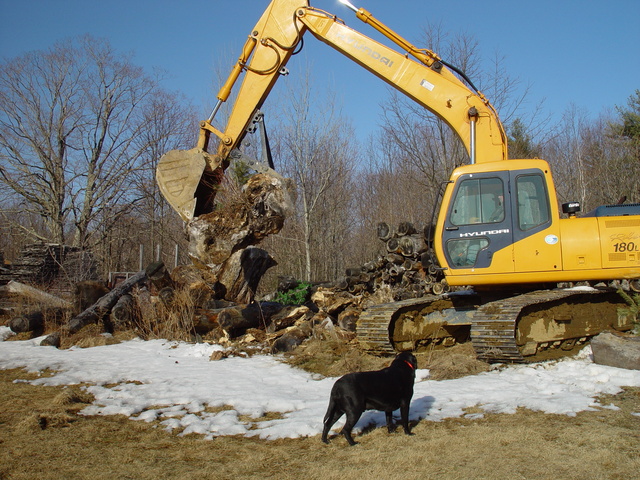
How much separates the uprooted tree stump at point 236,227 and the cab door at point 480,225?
3.26 m

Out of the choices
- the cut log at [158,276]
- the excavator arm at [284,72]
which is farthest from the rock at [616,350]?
the cut log at [158,276]

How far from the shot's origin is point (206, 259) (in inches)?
401

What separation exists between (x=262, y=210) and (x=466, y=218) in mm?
3901

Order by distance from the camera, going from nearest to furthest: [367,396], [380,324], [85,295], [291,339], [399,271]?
1. [367,396]
2. [380,324]
3. [291,339]
4. [85,295]
5. [399,271]

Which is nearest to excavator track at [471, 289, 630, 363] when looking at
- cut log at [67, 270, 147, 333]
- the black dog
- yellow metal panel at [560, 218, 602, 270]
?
yellow metal panel at [560, 218, 602, 270]

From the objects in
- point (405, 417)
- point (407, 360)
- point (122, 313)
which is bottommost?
point (405, 417)

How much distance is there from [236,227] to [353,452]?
620 centimetres

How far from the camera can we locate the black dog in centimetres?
410

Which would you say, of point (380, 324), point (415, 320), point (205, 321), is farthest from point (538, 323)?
point (205, 321)

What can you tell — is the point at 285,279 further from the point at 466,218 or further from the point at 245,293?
the point at 466,218

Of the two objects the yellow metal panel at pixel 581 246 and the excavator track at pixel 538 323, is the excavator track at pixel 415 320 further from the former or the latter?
the yellow metal panel at pixel 581 246

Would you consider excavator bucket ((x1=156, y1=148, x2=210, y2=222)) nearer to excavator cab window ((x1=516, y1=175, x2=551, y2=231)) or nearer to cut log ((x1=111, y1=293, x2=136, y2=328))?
cut log ((x1=111, y1=293, x2=136, y2=328))

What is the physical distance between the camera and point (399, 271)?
1148 cm

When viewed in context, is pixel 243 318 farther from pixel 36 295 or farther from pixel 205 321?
pixel 36 295
